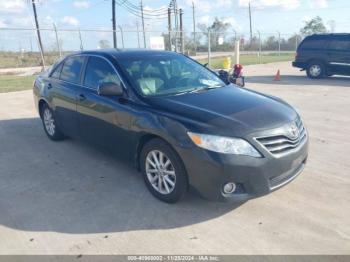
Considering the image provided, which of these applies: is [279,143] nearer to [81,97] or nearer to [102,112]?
[102,112]

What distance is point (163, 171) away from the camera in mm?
3797

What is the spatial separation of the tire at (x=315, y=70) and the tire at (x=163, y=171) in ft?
41.4

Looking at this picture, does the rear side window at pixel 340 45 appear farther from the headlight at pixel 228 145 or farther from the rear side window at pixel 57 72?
the headlight at pixel 228 145

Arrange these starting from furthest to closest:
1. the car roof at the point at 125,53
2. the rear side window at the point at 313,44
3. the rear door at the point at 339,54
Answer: the rear side window at the point at 313,44, the rear door at the point at 339,54, the car roof at the point at 125,53

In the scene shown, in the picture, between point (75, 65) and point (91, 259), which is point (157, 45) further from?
point (91, 259)

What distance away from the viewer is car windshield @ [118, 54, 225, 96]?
4.30m

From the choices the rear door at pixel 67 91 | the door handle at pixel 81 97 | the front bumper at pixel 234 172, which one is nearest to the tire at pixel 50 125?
the rear door at pixel 67 91

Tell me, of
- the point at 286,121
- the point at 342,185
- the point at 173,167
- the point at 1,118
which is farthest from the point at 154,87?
the point at 1,118

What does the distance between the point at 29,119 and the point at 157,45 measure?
13.6 meters

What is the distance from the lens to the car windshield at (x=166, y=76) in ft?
14.1

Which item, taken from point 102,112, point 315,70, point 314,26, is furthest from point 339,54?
point 314,26

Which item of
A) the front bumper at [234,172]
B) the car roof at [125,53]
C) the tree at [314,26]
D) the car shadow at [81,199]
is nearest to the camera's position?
the front bumper at [234,172]

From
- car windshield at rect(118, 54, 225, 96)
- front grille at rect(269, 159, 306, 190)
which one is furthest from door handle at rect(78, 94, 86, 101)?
front grille at rect(269, 159, 306, 190)

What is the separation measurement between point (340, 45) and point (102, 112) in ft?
41.2
